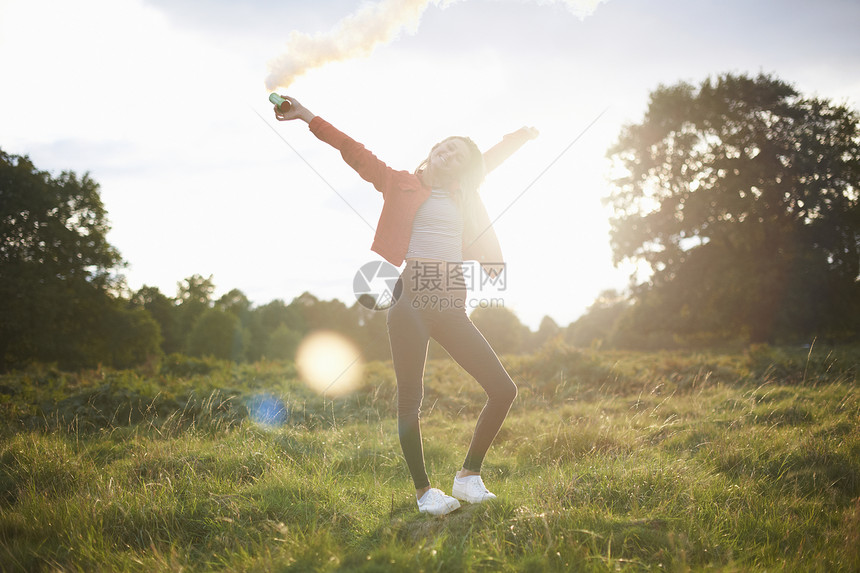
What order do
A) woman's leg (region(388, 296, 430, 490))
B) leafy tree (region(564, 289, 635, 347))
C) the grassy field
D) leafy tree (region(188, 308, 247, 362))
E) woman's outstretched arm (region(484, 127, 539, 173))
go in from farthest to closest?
leafy tree (region(188, 308, 247, 362)), leafy tree (region(564, 289, 635, 347)), woman's outstretched arm (region(484, 127, 539, 173)), woman's leg (region(388, 296, 430, 490)), the grassy field

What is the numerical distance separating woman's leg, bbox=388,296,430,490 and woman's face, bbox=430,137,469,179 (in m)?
0.96

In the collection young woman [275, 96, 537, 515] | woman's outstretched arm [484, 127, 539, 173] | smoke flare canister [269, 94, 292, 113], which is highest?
smoke flare canister [269, 94, 292, 113]

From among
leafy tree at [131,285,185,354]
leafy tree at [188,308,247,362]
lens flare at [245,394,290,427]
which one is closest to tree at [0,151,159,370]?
lens flare at [245,394,290,427]

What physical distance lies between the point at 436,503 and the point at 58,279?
78.1ft

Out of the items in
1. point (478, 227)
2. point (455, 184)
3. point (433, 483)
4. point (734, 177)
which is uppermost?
point (734, 177)

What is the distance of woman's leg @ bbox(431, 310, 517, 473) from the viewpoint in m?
2.97

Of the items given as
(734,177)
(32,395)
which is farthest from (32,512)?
(734,177)

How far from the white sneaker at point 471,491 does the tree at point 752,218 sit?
18011 millimetres

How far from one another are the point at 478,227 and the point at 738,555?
251cm

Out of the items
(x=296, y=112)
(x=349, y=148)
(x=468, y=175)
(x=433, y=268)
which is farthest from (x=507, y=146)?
(x=296, y=112)

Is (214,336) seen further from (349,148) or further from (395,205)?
(395,205)

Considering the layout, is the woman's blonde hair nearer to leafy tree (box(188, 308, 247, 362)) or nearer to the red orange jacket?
the red orange jacket

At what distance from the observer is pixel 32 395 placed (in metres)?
7.68

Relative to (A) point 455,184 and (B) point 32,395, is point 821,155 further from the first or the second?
(B) point 32,395
